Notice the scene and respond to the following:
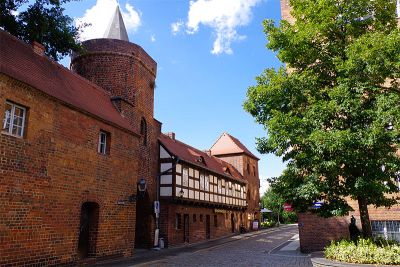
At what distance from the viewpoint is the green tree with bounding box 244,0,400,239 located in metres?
10.2

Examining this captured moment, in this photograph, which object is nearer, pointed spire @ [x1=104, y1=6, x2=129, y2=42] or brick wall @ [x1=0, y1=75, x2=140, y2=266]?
brick wall @ [x1=0, y1=75, x2=140, y2=266]

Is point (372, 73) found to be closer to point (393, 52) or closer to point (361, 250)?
point (393, 52)

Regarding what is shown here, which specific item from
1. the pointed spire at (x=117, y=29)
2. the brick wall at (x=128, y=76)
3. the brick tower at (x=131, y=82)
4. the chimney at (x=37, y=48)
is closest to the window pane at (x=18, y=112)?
the chimney at (x=37, y=48)

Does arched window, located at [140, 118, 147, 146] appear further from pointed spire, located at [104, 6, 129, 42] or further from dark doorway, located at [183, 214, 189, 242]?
dark doorway, located at [183, 214, 189, 242]

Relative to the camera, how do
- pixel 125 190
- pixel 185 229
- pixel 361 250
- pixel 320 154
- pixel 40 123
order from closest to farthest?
1. pixel 361 250
2. pixel 320 154
3. pixel 40 123
4. pixel 125 190
5. pixel 185 229

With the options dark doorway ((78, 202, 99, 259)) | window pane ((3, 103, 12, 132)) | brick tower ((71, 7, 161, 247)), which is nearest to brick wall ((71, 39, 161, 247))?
brick tower ((71, 7, 161, 247))

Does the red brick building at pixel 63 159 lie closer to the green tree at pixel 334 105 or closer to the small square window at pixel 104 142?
the small square window at pixel 104 142

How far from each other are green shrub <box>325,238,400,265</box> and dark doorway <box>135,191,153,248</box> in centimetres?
1307

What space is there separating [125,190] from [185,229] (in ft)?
32.7

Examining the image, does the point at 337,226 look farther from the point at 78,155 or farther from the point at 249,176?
the point at 249,176

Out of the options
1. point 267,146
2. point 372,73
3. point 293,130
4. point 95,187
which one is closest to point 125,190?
point 95,187

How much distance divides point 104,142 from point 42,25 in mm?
8446

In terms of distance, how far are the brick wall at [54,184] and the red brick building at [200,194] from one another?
6.99m

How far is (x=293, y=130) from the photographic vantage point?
11.1 metres
